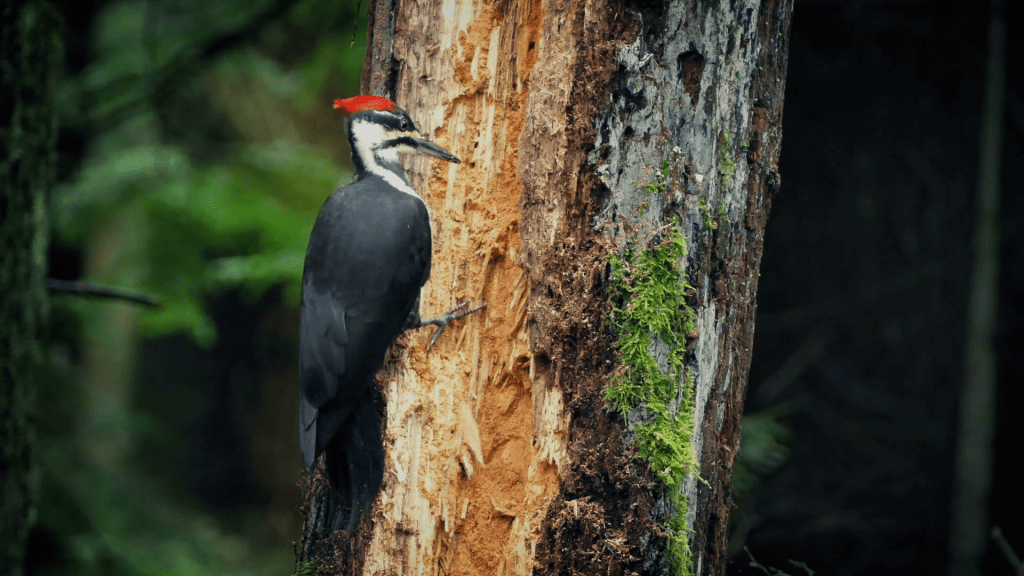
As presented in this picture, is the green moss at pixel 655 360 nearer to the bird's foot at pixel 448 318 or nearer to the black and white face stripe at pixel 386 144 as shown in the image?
the bird's foot at pixel 448 318

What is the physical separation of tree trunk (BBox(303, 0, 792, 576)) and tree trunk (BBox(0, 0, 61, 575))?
201 cm

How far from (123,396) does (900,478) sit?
24.0 ft

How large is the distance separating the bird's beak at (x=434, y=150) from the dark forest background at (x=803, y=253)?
1907 millimetres

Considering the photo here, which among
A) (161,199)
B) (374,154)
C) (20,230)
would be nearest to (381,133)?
(374,154)

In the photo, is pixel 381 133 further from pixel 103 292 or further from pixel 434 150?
pixel 103 292

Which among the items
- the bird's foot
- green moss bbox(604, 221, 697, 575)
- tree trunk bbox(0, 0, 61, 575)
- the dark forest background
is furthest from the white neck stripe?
the dark forest background

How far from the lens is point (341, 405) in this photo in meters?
2.22

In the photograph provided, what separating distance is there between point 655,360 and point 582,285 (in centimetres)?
27

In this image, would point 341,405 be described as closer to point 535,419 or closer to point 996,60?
point 535,419

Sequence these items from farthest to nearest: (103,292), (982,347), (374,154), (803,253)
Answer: (803,253) < (982,347) < (103,292) < (374,154)

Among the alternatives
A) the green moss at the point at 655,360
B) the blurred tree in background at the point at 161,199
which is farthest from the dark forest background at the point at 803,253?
the green moss at the point at 655,360

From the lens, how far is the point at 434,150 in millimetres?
2248

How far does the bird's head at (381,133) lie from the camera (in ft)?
7.48

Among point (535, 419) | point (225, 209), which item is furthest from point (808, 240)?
point (225, 209)
